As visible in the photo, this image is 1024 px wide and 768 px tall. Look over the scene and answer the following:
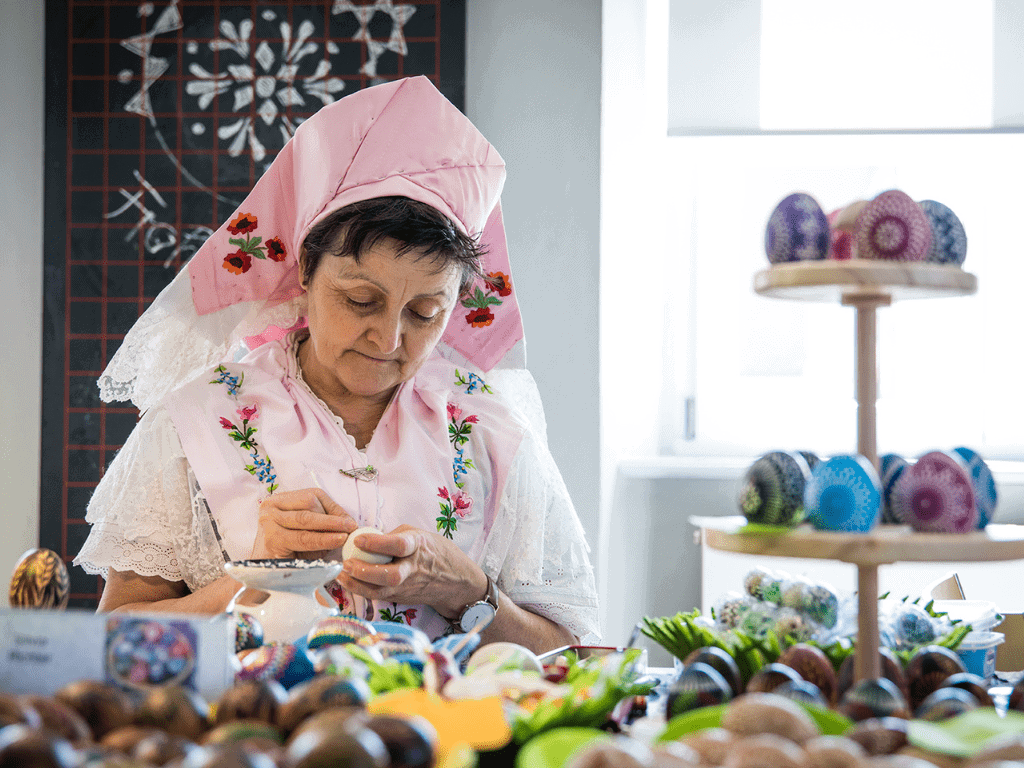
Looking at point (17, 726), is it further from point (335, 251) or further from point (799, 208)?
point (335, 251)

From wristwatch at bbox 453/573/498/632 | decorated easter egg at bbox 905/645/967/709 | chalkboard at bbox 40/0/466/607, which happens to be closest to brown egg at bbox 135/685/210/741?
decorated easter egg at bbox 905/645/967/709

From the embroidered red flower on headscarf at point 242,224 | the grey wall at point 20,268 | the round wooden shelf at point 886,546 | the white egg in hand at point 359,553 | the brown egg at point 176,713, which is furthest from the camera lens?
the grey wall at point 20,268

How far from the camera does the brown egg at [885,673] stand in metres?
0.74

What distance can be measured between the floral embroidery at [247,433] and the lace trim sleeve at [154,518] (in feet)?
0.27

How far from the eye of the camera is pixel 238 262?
4.82 feet

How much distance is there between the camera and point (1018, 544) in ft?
2.19

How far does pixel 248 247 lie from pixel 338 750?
1.14 metres

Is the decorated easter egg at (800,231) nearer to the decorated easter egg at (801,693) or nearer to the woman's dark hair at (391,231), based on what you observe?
the decorated easter egg at (801,693)

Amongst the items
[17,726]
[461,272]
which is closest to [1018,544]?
[17,726]

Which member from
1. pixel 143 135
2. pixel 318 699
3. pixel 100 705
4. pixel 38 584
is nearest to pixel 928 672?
pixel 318 699

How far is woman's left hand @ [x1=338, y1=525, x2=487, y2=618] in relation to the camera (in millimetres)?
1133

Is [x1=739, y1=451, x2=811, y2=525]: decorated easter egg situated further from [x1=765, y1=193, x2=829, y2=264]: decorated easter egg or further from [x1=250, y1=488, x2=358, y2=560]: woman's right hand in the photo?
[x1=250, y1=488, x2=358, y2=560]: woman's right hand

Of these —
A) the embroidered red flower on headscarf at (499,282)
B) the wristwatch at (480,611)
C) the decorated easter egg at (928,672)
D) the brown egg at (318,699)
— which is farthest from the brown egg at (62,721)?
the embroidered red flower on headscarf at (499,282)

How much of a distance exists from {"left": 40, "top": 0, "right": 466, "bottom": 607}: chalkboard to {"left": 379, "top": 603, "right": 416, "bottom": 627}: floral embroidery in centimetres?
128
